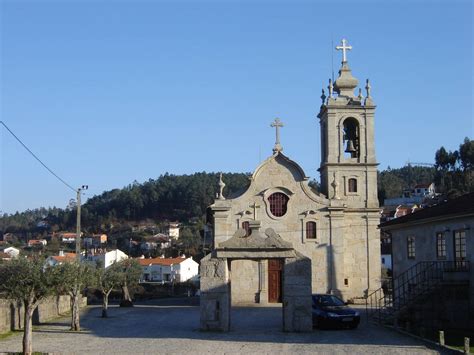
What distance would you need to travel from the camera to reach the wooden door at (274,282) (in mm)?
45094

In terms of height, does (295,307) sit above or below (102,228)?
below

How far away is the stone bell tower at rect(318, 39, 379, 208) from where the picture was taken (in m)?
47.2

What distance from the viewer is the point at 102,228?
174 meters

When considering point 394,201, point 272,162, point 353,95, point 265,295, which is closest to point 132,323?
point 265,295

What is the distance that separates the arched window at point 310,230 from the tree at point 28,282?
2688cm

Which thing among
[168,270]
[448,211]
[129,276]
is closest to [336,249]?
[129,276]

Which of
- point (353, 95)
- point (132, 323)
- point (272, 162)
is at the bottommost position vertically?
point (132, 323)

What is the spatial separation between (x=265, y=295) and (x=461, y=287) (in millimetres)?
20306

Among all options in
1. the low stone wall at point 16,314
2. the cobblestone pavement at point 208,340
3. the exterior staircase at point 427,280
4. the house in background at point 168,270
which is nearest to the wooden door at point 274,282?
the cobblestone pavement at point 208,340

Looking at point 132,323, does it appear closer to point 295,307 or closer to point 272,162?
point 295,307

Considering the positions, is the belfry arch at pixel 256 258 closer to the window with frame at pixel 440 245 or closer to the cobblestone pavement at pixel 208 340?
the cobblestone pavement at pixel 208 340

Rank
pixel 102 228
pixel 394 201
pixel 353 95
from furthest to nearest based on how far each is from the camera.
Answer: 1. pixel 102 228
2. pixel 394 201
3. pixel 353 95

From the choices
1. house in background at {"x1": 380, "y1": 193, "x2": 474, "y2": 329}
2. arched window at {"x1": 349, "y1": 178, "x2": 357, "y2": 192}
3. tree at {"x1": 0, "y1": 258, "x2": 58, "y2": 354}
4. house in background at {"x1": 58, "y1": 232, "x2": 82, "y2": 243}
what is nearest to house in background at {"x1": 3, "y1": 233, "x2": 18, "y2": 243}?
house in background at {"x1": 58, "y1": 232, "x2": 82, "y2": 243}

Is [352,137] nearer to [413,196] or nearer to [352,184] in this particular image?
[352,184]
